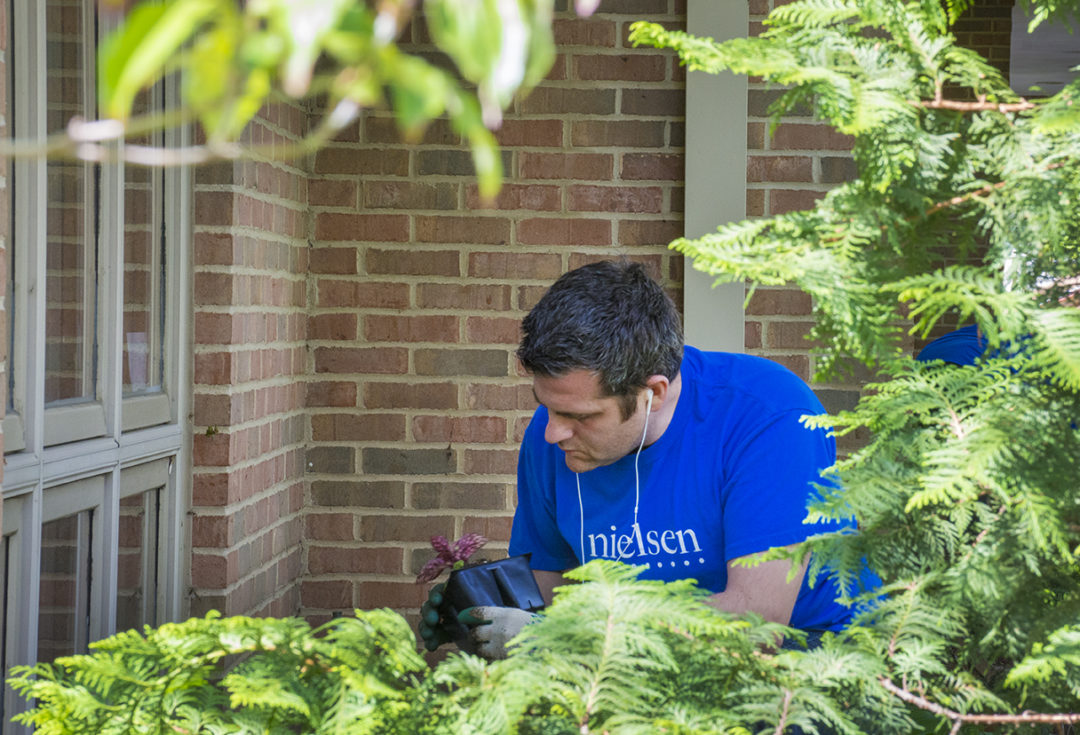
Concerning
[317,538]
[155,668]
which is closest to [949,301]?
[155,668]

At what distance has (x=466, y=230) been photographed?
127 inches

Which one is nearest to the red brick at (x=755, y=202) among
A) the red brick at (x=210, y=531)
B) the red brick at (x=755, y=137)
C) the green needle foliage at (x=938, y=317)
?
the red brick at (x=755, y=137)

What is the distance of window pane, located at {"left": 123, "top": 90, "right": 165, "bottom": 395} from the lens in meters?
2.33

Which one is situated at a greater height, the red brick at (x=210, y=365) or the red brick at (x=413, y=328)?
the red brick at (x=413, y=328)

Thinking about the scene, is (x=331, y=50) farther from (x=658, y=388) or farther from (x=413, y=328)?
(x=413, y=328)

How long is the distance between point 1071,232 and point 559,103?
2.25 meters

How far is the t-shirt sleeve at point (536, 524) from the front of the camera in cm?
237

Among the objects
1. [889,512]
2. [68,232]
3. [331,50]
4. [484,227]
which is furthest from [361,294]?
[331,50]

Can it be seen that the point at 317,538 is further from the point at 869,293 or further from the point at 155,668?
the point at 869,293

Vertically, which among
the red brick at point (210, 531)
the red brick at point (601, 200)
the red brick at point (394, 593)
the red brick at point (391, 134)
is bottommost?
the red brick at point (394, 593)

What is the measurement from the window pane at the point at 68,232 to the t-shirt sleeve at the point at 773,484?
1.31 m

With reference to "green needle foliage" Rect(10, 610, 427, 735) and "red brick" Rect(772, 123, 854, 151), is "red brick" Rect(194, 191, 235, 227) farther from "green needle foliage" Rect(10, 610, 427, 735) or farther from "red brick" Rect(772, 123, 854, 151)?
"red brick" Rect(772, 123, 854, 151)

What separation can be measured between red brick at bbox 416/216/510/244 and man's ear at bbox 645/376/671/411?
4.09 feet

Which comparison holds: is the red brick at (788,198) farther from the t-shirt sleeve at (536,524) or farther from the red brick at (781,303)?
the t-shirt sleeve at (536,524)
